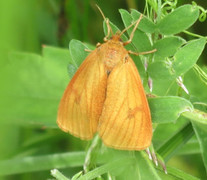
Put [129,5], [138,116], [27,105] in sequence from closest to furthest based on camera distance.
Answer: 1. [138,116]
2. [27,105]
3. [129,5]

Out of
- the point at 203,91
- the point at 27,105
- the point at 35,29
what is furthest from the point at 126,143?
the point at 35,29

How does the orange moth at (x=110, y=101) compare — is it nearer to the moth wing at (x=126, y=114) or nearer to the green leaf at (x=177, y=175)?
the moth wing at (x=126, y=114)

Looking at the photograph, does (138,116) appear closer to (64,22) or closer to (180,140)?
(180,140)

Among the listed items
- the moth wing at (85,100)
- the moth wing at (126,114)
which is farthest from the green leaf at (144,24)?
the moth wing at (85,100)

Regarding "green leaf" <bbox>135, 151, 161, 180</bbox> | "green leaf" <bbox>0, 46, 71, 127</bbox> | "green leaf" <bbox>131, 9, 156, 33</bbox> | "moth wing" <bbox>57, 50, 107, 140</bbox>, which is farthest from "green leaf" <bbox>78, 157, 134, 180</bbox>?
"green leaf" <bbox>0, 46, 71, 127</bbox>

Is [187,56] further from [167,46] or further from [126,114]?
[126,114]
